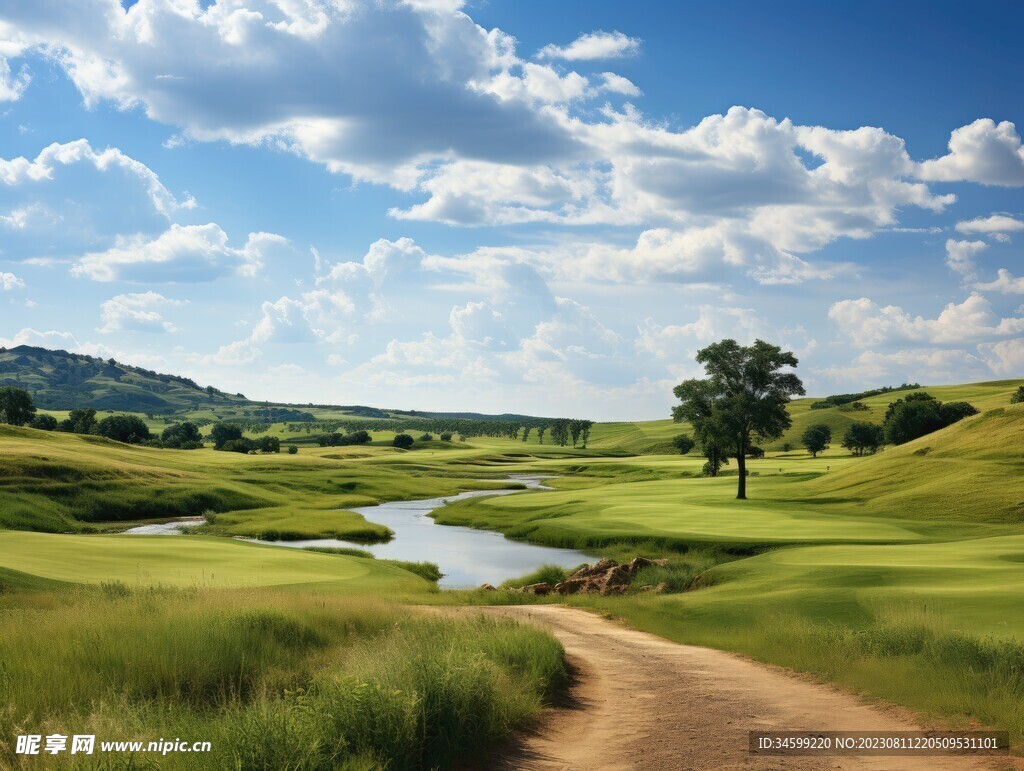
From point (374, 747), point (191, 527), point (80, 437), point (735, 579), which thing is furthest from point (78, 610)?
point (80, 437)

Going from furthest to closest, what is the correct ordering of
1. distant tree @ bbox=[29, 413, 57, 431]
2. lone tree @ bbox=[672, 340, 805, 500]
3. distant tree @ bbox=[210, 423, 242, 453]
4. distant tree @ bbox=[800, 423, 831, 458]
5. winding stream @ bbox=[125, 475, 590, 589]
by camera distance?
1. distant tree @ bbox=[210, 423, 242, 453]
2. distant tree @ bbox=[29, 413, 57, 431]
3. distant tree @ bbox=[800, 423, 831, 458]
4. lone tree @ bbox=[672, 340, 805, 500]
5. winding stream @ bbox=[125, 475, 590, 589]

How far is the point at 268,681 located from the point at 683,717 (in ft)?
19.1

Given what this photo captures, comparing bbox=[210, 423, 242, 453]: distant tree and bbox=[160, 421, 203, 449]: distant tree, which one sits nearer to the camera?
bbox=[160, 421, 203, 449]: distant tree

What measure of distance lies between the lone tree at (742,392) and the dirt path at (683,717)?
133ft

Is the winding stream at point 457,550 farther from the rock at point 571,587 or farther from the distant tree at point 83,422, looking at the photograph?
the distant tree at point 83,422

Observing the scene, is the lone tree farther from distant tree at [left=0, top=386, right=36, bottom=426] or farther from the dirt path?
distant tree at [left=0, top=386, right=36, bottom=426]

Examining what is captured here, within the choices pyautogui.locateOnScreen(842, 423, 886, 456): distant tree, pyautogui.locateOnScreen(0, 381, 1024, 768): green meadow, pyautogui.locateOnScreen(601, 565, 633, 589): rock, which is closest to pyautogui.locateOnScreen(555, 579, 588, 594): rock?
pyautogui.locateOnScreen(601, 565, 633, 589): rock

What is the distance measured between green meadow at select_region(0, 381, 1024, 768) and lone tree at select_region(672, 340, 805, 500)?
5.43 metres

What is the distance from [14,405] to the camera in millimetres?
119312

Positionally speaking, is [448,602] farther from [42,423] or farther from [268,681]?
[42,423]

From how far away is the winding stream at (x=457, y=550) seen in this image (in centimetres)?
3869

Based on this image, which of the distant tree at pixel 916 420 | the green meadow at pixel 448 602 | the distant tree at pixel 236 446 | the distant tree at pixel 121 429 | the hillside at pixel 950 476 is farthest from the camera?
the distant tree at pixel 236 446

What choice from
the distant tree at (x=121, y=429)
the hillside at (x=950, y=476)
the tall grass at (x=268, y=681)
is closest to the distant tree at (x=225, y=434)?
the distant tree at (x=121, y=429)

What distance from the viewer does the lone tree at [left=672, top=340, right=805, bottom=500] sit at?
182ft
